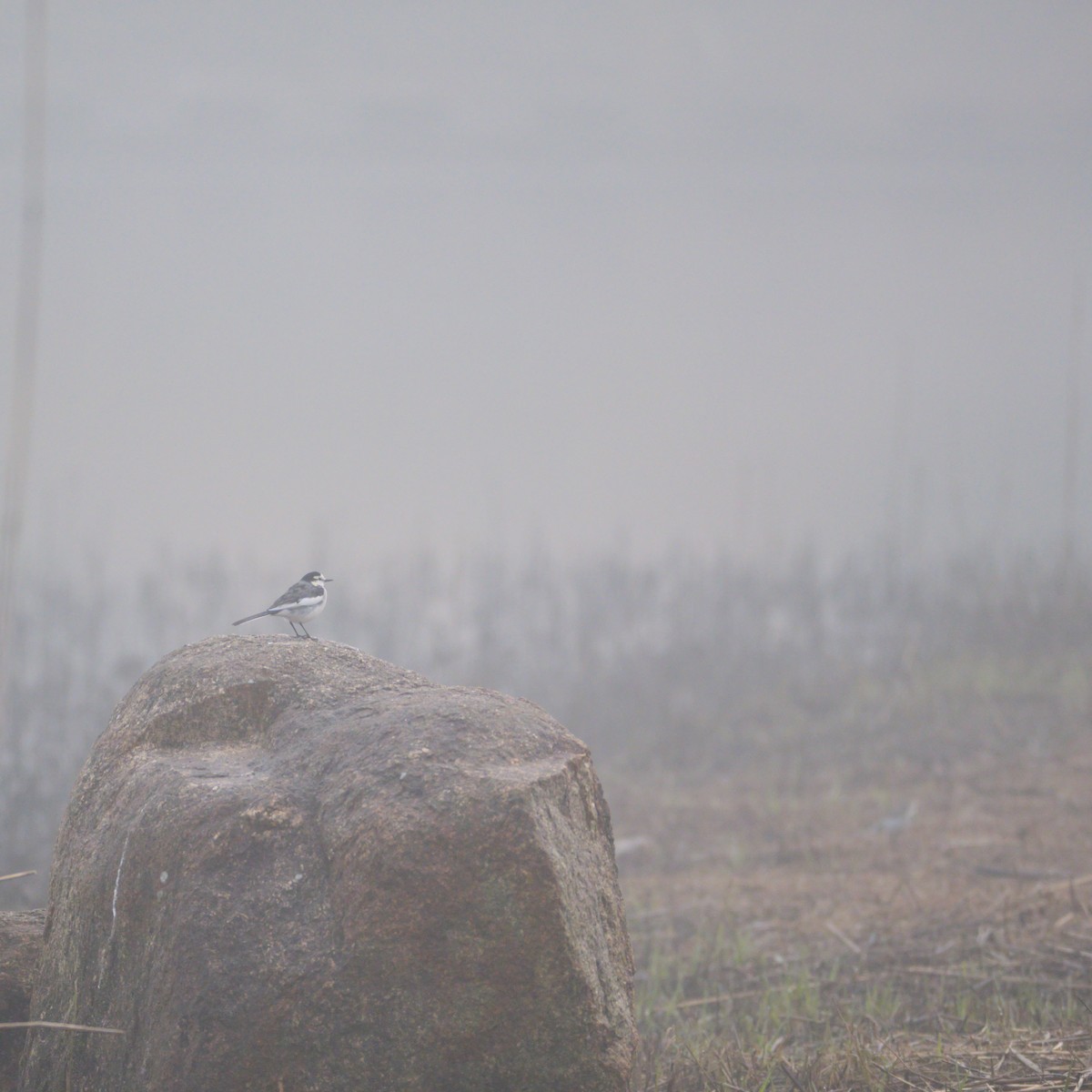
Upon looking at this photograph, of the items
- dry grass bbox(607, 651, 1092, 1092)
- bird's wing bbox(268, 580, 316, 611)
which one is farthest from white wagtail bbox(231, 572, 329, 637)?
dry grass bbox(607, 651, 1092, 1092)

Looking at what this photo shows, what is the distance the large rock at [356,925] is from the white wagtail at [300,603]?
160 centimetres

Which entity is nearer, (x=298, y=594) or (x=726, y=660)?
(x=298, y=594)

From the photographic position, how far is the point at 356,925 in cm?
327

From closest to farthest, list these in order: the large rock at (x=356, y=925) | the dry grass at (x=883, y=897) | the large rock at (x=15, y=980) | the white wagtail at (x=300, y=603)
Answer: the large rock at (x=356, y=925) < the large rock at (x=15, y=980) < the dry grass at (x=883, y=897) < the white wagtail at (x=300, y=603)

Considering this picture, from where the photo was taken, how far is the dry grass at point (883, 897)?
4.56 meters

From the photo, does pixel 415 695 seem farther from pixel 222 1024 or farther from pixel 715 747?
pixel 715 747

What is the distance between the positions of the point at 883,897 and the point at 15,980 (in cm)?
582

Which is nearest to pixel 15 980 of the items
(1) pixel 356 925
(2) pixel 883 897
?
(1) pixel 356 925

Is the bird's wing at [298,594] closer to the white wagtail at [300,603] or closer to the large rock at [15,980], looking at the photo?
the white wagtail at [300,603]

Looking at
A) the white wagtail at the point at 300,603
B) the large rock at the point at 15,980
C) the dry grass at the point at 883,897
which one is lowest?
the dry grass at the point at 883,897

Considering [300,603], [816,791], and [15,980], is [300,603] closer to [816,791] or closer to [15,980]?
[15,980]

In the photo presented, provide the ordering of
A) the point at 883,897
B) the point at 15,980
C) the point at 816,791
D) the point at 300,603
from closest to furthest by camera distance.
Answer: the point at 15,980 → the point at 300,603 → the point at 883,897 → the point at 816,791

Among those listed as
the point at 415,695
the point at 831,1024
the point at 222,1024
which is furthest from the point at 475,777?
the point at 831,1024

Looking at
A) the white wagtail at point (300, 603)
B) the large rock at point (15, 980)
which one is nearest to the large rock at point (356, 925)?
the large rock at point (15, 980)
